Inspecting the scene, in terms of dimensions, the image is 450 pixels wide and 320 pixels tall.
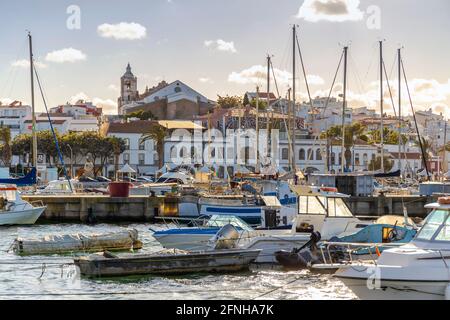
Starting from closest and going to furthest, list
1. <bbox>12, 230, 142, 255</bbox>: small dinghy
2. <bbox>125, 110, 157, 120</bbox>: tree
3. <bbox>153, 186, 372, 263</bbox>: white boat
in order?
<bbox>153, 186, 372, 263</bbox>: white boat < <bbox>12, 230, 142, 255</bbox>: small dinghy < <bbox>125, 110, 157, 120</bbox>: tree

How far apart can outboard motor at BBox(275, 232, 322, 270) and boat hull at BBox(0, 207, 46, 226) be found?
78.5 ft

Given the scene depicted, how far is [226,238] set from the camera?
1283 inches

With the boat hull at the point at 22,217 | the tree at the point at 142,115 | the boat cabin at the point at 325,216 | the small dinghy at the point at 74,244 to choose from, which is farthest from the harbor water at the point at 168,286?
the tree at the point at 142,115

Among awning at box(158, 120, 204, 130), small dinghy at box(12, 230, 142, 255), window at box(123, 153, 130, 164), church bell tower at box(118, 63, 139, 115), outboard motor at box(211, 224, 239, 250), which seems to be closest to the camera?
outboard motor at box(211, 224, 239, 250)

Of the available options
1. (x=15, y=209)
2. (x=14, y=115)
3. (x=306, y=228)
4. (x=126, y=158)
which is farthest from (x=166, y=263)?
(x=14, y=115)

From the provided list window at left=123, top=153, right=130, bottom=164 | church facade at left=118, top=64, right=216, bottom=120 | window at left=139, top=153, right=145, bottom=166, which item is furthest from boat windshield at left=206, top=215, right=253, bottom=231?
church facade at left=118, top=64, right=216, bottom=120

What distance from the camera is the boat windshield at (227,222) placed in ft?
120

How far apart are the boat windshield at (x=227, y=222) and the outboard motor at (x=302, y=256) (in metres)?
4.20

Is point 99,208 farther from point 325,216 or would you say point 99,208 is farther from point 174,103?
point 174,103

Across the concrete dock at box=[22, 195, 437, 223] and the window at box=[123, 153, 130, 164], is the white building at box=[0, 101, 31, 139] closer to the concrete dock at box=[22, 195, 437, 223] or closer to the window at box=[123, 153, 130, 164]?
the window at box=[123, 153, 130, 164]

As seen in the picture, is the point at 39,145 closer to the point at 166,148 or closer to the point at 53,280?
the point at 166,148

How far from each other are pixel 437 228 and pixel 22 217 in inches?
1345

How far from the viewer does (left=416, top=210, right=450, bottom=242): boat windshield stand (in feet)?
73.8
